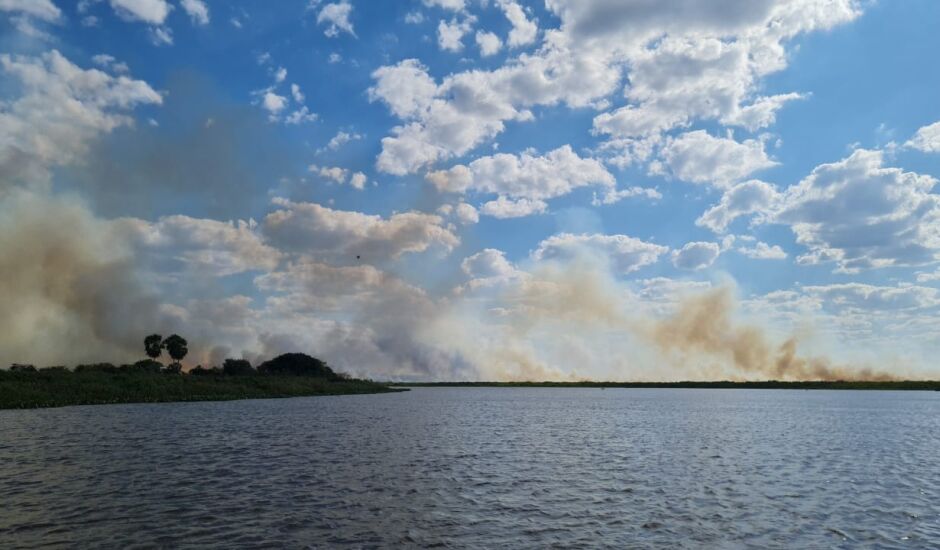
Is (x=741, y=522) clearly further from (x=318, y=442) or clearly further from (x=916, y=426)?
(x=916, y=426)

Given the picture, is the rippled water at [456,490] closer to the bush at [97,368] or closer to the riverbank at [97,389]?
the riverbank at [97,389]

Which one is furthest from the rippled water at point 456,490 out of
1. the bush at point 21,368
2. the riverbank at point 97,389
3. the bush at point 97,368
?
the bush at point 97,368

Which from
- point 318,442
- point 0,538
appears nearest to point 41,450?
point 318,442

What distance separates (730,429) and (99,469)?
8202 cm

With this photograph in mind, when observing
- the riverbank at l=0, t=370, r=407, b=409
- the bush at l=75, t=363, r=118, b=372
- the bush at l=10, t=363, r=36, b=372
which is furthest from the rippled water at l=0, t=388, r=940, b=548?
the bush at l=75, t=363, r=118, b=372

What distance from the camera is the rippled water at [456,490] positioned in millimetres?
28484

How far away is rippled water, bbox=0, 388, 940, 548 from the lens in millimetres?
28484

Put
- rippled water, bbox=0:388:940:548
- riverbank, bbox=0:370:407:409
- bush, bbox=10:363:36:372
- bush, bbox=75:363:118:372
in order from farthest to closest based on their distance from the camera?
bush, bbox=75:363:118:372 → bush, bbox=10:363:36:372 → riverbank, bbox=0:370:407:409 → rippled water, bbox=0:388:940:548

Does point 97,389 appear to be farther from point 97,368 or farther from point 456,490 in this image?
point 456,490

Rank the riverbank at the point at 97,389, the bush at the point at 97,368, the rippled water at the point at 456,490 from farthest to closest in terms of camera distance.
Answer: the bush at the point at 97,368 < the riverbank at the point at 97,389 < the rippled water at the point at 456,490

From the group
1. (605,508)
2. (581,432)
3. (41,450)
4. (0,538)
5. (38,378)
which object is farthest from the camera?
(38,378)

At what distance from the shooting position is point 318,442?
6706 cm

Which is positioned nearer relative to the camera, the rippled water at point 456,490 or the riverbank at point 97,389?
the rippled water at point 456,490

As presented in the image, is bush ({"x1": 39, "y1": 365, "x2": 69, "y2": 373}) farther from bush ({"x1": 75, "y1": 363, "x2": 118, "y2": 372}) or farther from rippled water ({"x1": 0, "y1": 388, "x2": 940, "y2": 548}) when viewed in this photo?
rippled water ({"x1": 0, "y1": 388, "x2": 940, "y2": 548})
